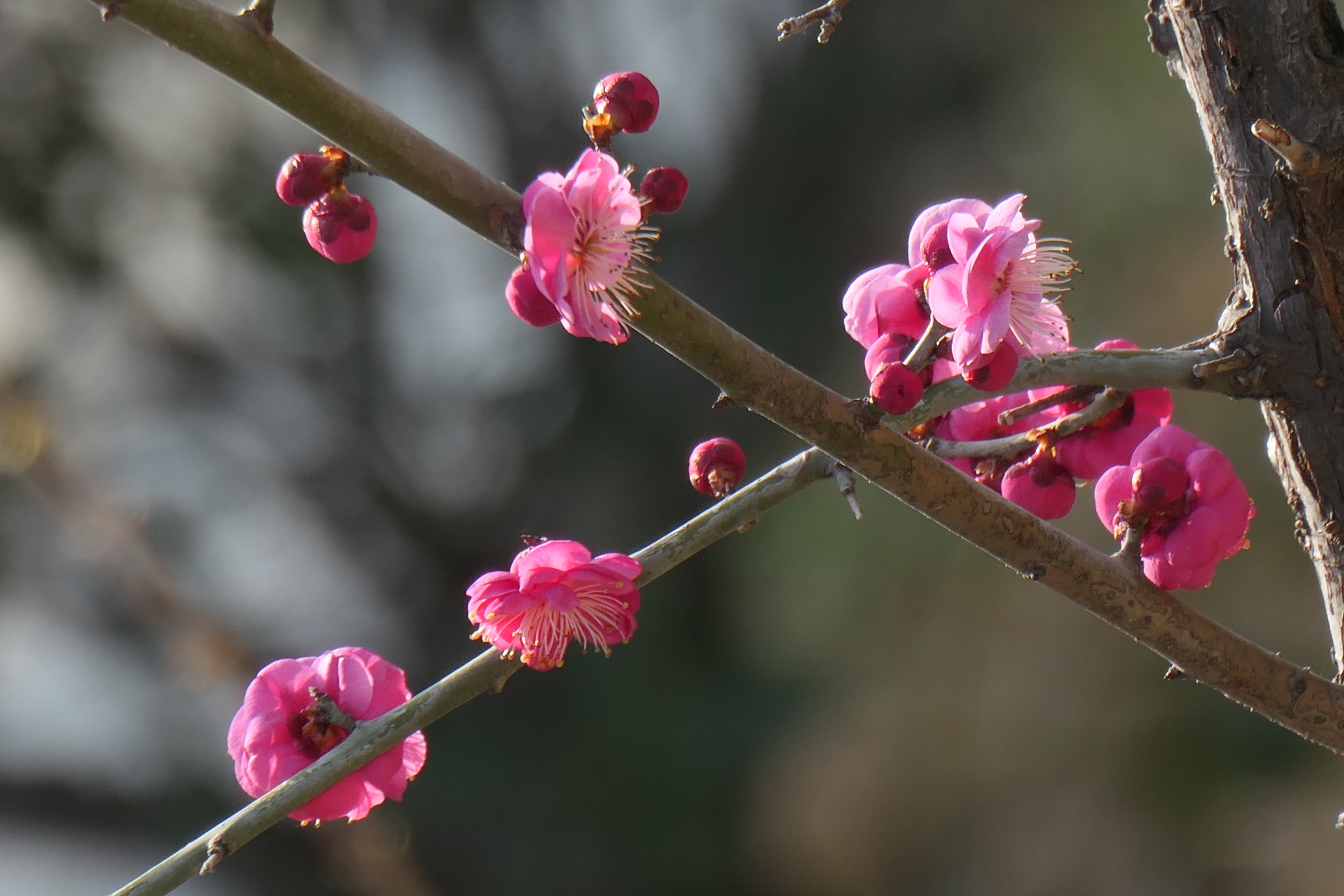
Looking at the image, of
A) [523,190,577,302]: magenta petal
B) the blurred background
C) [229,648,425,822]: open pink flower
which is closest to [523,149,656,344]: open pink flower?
[523,190,577,302]: magenta petal

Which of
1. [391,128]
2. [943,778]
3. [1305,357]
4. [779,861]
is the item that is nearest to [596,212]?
[391,128]

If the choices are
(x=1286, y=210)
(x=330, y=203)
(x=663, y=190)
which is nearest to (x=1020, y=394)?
(x=1286, y=210)

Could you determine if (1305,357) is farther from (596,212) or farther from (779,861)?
(779,861)

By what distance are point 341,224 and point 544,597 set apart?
0.18 meters

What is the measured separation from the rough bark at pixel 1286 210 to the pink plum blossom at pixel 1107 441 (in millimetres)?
64

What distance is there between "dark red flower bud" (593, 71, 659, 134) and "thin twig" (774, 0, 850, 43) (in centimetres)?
12

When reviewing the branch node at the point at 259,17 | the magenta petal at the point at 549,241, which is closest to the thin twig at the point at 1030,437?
the magenta petal at the point at 549,241

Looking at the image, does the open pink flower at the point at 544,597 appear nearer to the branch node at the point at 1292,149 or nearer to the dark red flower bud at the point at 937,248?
the dark red flower bud at the point at 937,248

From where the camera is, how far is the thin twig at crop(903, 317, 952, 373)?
1.59 ft

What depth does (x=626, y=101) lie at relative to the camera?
1.47 feet

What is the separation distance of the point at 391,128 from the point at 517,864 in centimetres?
257

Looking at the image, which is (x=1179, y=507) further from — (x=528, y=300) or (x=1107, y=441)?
(x=528, y=300)

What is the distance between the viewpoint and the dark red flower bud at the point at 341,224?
455 millimetres

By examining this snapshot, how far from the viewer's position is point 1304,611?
218 cm
